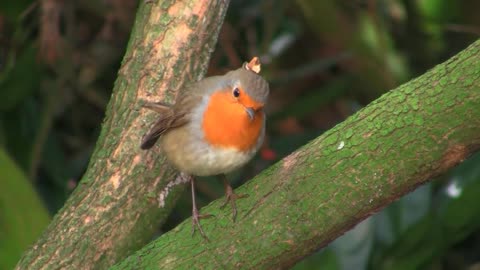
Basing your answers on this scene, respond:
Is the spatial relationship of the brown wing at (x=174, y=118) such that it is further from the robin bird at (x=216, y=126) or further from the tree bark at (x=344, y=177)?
the tree bark at (x=344, y=177)

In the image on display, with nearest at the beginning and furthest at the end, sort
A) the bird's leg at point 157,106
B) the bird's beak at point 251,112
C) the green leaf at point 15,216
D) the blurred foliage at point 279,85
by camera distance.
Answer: the bird's beak at point 251,112, the bird's leg at point 157,106, the green leaf at point 15,216, the blurred foliage at point 279,85

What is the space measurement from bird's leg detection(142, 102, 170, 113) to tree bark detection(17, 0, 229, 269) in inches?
1.5

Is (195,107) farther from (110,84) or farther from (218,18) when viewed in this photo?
(110,84)

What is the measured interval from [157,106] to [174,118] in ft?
0.49

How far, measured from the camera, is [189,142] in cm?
315

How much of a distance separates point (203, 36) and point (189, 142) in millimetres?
472

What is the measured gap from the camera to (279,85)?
5488mm

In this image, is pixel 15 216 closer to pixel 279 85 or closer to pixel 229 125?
pixel 229 125

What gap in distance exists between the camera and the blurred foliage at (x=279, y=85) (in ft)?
13.3

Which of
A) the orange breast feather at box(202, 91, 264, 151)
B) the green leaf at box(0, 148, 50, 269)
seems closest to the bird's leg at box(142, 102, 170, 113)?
the orange breast feather at box(202, 91, 264, 151)

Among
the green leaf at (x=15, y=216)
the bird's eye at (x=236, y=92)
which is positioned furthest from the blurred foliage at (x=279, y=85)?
the bird's eye at (x=236, y=92)

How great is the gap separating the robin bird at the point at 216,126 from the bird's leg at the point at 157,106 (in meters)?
0.07

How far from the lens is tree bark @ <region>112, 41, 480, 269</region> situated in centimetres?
261

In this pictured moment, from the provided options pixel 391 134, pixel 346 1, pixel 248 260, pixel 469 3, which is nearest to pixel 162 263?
pixel 248 260
